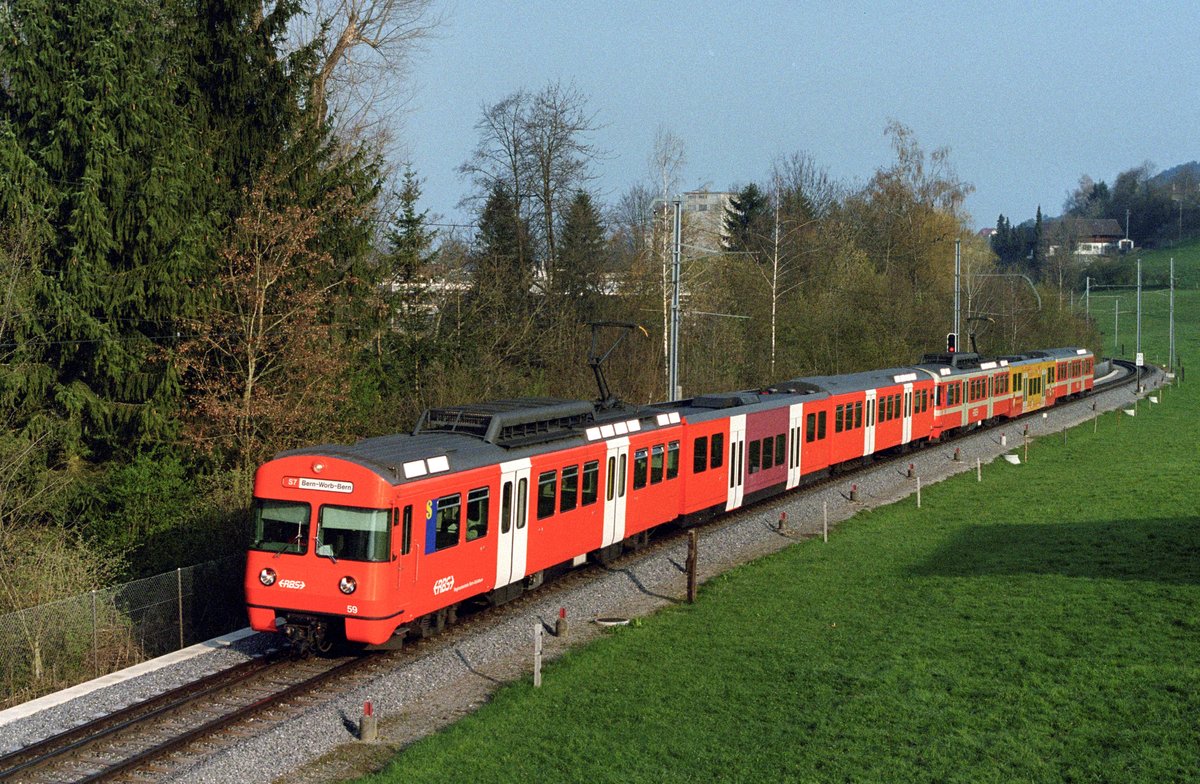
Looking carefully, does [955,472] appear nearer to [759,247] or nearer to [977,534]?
[977,534]

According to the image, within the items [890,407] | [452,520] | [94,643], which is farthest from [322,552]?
[890,407]

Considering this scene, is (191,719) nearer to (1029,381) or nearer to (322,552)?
(322,552)

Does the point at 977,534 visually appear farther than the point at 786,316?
No

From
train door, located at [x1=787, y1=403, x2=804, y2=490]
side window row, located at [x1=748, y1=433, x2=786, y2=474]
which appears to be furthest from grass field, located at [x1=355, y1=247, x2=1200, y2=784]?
train door, located at [x1=787, y1=403, x2=804, y2=490]

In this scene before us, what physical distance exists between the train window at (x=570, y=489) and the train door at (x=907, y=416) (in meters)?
19.6

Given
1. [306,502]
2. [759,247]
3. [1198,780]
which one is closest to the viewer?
[1198,780]

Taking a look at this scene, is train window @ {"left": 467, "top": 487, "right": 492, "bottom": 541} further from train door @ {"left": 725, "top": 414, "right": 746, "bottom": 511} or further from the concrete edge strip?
train door @ {"left": 725, "top": 414, "right": 746, "bottom": 511}

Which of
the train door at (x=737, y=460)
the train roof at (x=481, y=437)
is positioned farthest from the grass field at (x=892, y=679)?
the train roof at (x=481, y=437)

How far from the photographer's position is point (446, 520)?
1569cm

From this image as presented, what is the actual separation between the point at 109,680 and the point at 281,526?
2.76 metres

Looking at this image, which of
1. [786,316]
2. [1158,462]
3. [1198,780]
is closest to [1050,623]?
[1198,780]

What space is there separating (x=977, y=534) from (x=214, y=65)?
20756 mm

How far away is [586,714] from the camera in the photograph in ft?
43.9

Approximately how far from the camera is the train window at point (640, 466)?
70.8 ft
